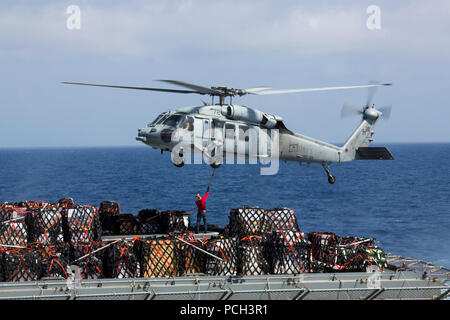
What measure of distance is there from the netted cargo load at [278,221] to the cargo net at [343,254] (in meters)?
1.10

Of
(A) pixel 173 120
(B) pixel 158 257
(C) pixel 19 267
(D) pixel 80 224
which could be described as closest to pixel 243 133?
(A) pixel 173 120

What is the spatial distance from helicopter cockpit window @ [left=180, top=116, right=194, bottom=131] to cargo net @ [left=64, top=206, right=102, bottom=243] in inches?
179

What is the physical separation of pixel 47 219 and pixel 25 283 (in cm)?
441

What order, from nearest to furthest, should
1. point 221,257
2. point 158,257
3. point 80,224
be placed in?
point 158,257
point 221,257
point 80,224

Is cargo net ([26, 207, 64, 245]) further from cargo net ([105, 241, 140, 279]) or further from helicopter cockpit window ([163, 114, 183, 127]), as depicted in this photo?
helicopter cockpit window ([163, 114, 183, 127])

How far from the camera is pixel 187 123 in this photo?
20688 mm

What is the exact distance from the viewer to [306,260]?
1673 cm

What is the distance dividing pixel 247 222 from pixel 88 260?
5.74 metres

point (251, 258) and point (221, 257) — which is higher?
point (221, 257)

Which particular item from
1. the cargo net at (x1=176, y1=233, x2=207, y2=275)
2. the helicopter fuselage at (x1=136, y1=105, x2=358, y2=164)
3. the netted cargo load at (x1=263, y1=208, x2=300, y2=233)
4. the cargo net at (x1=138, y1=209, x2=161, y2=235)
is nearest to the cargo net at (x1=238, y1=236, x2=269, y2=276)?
the cargo net at (x1=176, y1=233, x2=207, y2=275)

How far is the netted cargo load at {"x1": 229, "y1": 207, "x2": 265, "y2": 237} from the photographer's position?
1889 centimetres

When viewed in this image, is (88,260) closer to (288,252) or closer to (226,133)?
(288,252)
